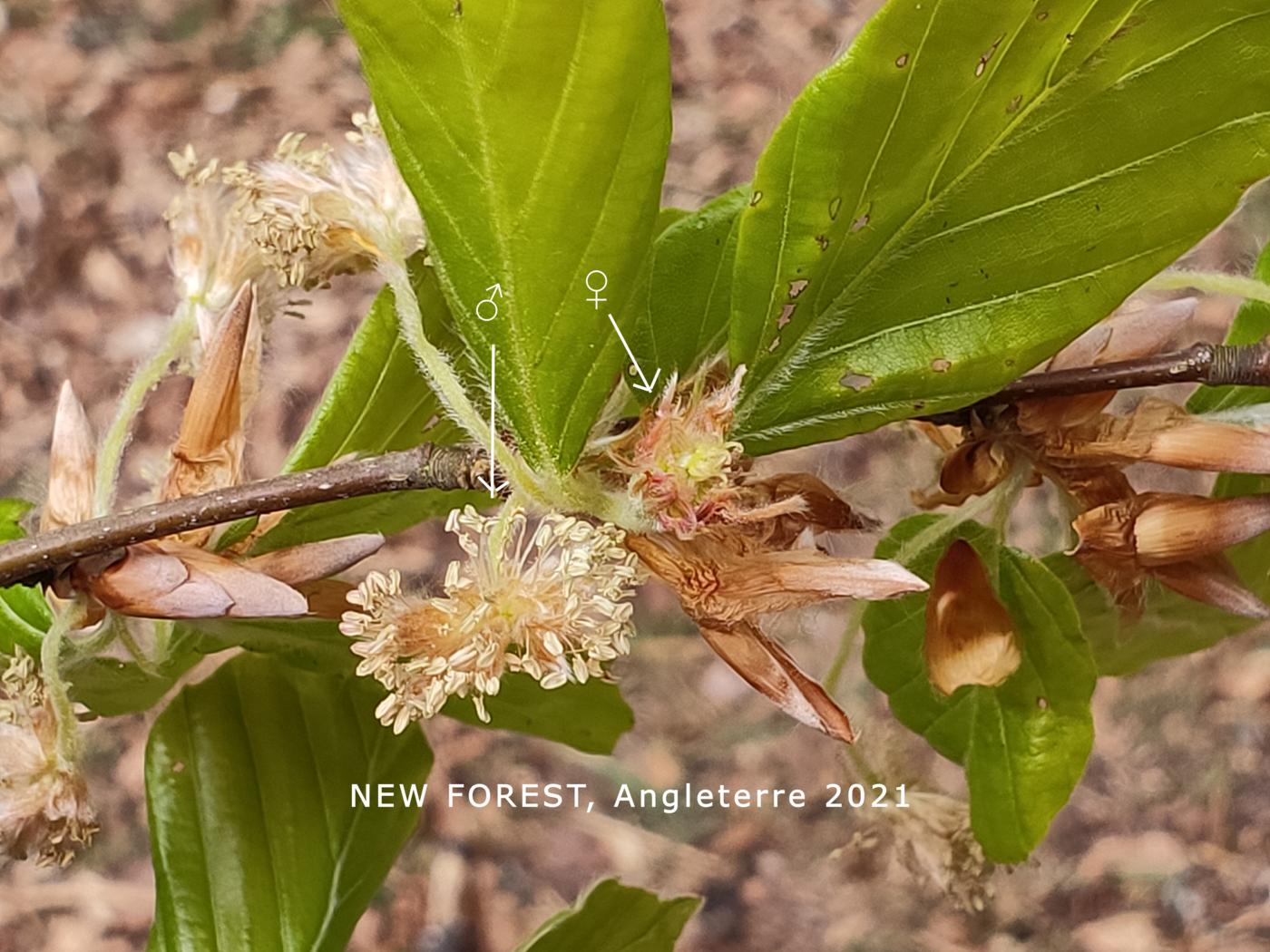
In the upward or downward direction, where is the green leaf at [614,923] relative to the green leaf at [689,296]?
downward

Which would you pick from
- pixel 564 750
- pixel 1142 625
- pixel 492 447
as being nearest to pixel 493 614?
pixel 492 447

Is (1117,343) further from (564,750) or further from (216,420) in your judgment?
(564,750)

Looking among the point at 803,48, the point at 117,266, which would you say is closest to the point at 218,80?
the point at 117,266

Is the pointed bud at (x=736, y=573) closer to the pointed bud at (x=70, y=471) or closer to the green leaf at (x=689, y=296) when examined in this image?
the green leaf at (x=689, y=296)

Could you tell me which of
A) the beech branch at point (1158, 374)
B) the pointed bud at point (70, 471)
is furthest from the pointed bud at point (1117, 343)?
the pointed bud at point (70, 471)

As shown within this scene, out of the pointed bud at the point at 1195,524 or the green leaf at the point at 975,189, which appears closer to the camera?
the green leaf at the point at 975,189

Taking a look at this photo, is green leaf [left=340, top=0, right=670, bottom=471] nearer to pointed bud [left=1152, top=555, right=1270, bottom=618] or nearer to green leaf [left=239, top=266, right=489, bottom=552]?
green leaf [left=239, top=266, right=489, bottom=552]
